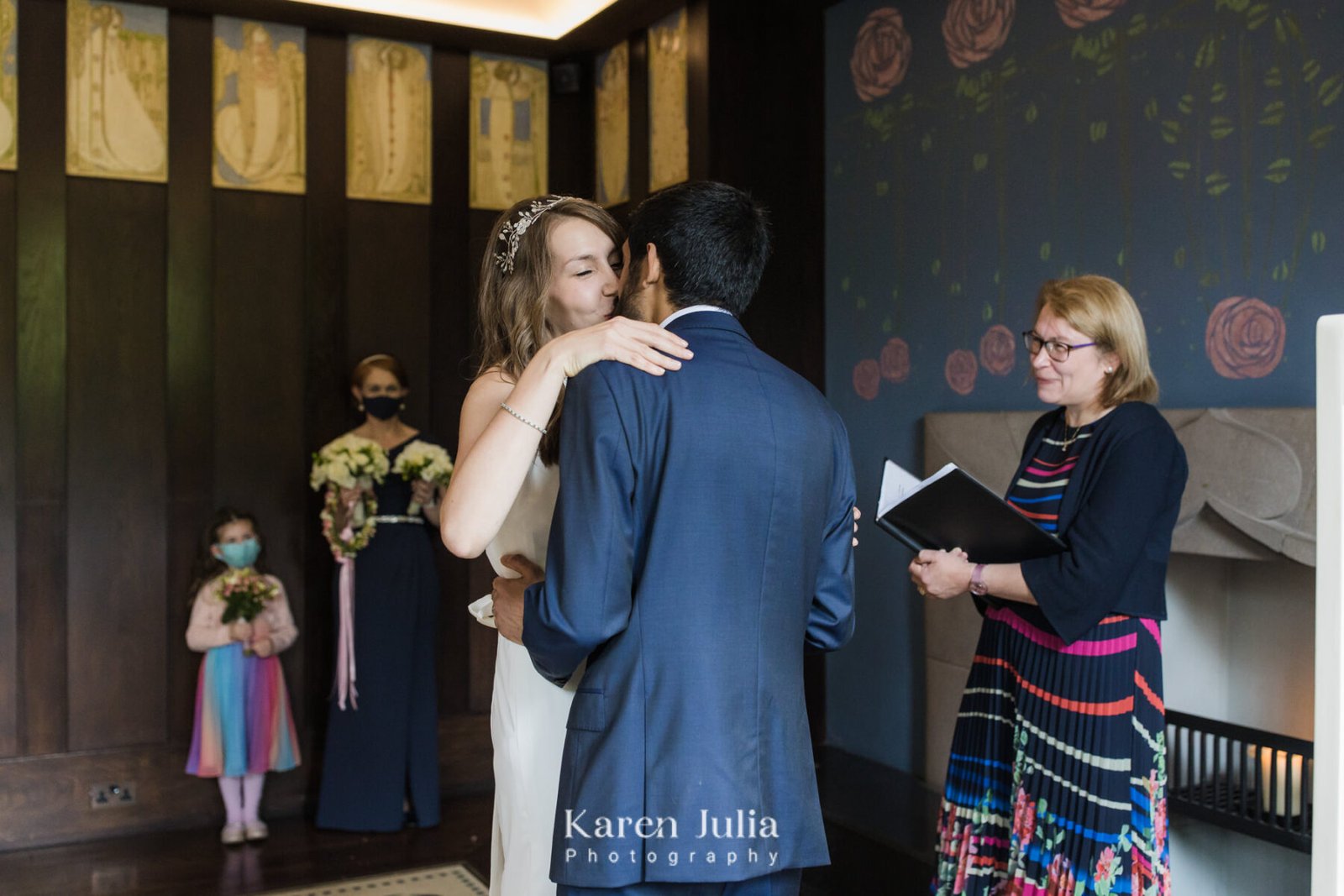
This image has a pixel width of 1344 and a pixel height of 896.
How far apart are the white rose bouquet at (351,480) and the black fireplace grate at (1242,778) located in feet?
9.50

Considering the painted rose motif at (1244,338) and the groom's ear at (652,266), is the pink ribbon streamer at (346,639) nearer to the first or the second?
the painted rose motif at (1244,338)

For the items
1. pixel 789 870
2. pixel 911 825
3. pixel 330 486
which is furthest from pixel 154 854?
pixel 789 870

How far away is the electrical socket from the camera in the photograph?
4582 millimetres

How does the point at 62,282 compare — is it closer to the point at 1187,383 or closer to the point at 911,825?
the point at 911,825

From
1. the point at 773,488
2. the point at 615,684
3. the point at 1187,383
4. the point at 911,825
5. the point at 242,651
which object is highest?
the point at 1187,383

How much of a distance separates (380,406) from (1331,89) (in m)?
3.39

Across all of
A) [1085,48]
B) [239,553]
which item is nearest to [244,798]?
[239,553]

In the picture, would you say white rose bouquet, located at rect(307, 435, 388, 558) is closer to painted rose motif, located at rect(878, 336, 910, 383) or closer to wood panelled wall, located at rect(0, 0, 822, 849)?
wood panelled wall, located at rect(0, 0, 822, 849)

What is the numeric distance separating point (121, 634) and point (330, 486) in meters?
1.02

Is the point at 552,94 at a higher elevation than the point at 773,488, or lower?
higher

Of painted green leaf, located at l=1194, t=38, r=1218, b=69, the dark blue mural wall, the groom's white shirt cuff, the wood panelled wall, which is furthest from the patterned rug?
painted green leaf, located at l=1194, t=38, r=1218, b=69

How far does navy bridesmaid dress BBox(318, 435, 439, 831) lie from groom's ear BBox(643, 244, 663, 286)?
10.4ft

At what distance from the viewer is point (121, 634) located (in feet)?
15.4

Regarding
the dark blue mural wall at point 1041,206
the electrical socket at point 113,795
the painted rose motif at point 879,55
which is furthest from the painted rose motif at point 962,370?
the electrical socket at point 113,795
